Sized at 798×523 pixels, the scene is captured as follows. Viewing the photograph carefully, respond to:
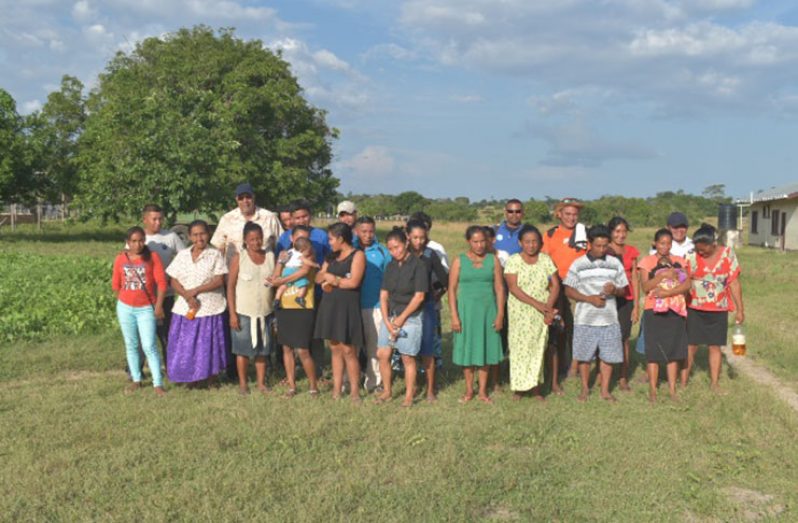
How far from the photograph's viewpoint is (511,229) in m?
6.86

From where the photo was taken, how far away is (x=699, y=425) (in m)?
5.61

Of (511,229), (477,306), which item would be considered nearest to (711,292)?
(511,229)

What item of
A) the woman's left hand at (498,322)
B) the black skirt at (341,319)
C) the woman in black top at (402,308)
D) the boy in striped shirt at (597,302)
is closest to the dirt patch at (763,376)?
the boy in striped shirt at (597,302)

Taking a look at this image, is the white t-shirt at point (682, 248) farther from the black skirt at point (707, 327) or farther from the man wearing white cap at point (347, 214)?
the man wearing white cap at point (347, 214)

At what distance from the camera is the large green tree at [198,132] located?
2312cm

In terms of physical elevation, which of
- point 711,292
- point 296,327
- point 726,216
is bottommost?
point 296,327

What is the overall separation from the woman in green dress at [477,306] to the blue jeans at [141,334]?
107 inches

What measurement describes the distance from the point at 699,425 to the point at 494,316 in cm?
186

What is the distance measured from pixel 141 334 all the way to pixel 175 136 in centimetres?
1790

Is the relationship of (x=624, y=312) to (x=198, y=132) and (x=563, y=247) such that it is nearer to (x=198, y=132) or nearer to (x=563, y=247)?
(x=563, y=247)

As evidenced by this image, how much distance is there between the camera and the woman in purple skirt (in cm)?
644

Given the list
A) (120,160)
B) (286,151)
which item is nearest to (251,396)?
(120,160)

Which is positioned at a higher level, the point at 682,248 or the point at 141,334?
the point at 682,248

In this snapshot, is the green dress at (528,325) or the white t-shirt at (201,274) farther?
the white t-shirt at (201,274)
